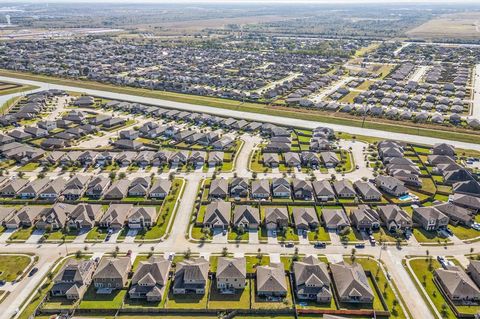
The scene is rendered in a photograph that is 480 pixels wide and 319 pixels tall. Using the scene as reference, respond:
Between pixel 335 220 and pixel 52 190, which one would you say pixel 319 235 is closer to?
pixel 335 220

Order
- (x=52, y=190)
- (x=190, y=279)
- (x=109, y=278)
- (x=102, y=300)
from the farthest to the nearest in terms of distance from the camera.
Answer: (x=52, y=190) < (x=109, y=278) < (x=190, y=279) < (x=102, y=300)

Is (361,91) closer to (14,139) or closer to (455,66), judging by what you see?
(455,66)

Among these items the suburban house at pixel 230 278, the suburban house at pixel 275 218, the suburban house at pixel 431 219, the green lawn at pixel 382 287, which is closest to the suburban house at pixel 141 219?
the suburban house at pixel 230 278

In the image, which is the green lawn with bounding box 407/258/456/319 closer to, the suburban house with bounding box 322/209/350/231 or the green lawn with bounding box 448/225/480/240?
the green lawn with bounding box 448/225/480/240

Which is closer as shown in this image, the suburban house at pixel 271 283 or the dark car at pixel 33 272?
the suburban house at pixel 271 283

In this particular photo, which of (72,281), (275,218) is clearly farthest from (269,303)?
(72,281)

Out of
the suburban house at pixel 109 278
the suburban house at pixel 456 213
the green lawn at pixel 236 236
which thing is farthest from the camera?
the suburban house at pixel 456 213

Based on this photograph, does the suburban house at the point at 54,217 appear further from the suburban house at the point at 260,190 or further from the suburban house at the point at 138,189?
the suburban house at the point at 260,190

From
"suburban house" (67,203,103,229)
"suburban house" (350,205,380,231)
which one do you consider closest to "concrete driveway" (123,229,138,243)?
"suburban house" (67,203,103,229)
